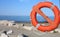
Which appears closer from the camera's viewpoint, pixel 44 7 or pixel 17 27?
pixel 44 7

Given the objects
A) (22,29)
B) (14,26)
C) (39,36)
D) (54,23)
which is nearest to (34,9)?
(54,23)

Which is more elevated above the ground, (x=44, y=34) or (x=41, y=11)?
(x=41, y=11)

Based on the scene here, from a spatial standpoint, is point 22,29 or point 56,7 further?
point 22,29

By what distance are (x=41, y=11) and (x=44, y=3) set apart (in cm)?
44

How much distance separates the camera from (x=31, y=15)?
43.1 feet

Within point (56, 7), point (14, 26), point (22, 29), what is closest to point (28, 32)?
point (22, 29)

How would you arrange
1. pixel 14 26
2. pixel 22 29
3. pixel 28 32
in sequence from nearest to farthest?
pixel 28 32
pixel 22 29
pixel 14 26

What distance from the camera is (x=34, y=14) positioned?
1295 cm

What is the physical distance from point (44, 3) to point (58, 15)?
90cm

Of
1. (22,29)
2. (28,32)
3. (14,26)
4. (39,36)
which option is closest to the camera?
(39,36)

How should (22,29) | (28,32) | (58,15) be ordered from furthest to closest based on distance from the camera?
(22,29) < (28,32) < (58,15)

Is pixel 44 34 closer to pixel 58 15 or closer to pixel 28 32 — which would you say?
pixel 28 32

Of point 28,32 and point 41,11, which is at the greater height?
point 41,11

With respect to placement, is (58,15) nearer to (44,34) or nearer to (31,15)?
(31,15)
